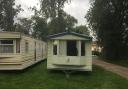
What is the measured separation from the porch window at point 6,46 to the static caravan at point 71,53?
254 cm

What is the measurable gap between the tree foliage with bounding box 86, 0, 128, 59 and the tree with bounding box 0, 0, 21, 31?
20.5 meters

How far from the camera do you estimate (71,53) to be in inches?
704

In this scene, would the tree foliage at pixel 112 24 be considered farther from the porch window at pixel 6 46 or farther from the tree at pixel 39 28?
the tree at pixel 39 28

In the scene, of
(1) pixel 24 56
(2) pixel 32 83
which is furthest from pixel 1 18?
(2) pixel 32 83

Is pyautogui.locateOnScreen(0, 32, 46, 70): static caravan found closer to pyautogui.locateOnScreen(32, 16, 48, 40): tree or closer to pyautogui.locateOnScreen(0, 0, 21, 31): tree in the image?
pyautogui.locateOnScreen(0, 0, 21, 31): tree

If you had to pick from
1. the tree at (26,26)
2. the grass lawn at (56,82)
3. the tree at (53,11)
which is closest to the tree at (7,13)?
the tree at (53,11)

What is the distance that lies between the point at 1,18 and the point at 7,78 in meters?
37.3

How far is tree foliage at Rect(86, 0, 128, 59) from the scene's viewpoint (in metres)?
33.9

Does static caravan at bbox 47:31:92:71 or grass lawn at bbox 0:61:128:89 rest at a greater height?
static caravan at bbox 47:31:92:71

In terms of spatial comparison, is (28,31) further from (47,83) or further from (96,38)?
(47,83)

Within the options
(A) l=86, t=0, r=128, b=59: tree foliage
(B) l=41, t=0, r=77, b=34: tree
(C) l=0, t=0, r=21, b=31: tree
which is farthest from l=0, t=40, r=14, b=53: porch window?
(C) l=0, t=0, r=21, b=31: tree

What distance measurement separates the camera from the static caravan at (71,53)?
17688mm

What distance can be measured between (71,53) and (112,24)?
57.4 feet

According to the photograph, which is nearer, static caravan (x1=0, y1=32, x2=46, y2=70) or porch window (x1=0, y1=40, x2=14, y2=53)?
static caravan (x1=0, y1=32, x2=46, y2=70)
